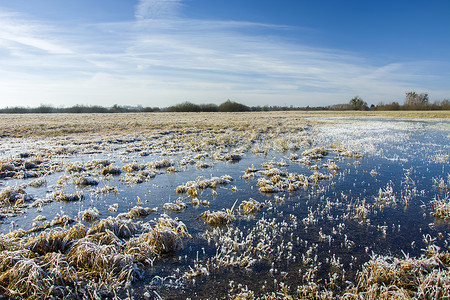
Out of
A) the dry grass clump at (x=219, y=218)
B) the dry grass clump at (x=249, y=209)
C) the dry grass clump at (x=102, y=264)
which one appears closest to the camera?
the dry grass clump at (x=102, y=264)

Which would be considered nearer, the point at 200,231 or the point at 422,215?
the point at 200,231

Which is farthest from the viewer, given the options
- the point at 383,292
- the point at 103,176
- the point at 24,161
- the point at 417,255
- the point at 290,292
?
the point at 24,161

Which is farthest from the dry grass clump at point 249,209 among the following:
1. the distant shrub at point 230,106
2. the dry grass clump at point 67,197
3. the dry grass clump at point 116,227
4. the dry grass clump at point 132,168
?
the distant shrub at point 230,106

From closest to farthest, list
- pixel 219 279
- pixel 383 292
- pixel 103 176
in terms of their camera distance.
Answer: pixel 383 292 → pixel 219 279 → pixel 103 176

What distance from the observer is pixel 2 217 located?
32.0 feet

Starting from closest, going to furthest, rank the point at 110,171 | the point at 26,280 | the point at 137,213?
the point at 26,280 → the point at 137,213 → the point at 110,171

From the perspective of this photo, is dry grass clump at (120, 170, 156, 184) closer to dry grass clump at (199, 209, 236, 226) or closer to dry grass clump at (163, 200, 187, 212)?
dry grass clump at (163, 200, 187, 212)

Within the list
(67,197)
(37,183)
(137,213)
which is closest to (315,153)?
(137,213)

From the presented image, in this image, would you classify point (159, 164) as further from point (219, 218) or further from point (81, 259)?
point (81, 259)

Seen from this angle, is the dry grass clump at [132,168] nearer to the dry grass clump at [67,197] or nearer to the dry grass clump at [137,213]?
the dry grass clump at [67,197]

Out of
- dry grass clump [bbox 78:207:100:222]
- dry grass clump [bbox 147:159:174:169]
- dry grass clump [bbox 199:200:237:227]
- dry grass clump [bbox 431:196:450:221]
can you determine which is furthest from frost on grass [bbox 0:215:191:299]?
dry grass clump [bbox 147:159:174:169]

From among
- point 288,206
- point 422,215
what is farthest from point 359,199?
point 288,206

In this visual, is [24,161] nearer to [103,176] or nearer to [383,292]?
[103,176]

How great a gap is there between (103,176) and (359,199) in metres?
13.8
